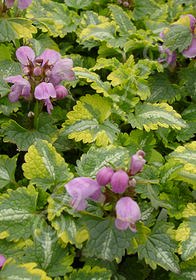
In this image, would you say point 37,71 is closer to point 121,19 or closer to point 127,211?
point 127,211

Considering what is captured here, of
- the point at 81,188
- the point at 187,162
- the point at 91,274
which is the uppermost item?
the point at 81,188

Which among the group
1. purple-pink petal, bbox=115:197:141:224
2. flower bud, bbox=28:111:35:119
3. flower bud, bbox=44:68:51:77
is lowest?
flower bud, bbox=28:111:35:119

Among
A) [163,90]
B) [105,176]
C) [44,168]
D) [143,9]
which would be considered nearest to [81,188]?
[105,176]

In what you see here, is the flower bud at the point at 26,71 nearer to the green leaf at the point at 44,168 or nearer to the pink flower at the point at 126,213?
the green leaf at the point at 44,168

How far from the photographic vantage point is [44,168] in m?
1.24

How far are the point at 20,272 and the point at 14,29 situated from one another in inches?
44.1

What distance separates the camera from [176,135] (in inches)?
66.2

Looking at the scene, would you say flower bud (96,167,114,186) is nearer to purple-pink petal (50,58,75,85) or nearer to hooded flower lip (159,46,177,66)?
purple-pink petal (50,58,75,85)

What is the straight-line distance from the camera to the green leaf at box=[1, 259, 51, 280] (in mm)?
947

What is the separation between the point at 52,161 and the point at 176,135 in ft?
2.57

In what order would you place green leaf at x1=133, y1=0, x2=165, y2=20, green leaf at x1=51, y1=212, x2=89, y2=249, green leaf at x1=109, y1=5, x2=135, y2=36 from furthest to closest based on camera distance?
green leaf at x1=133, y1=0, x2=165, y2=20
green leaf at x1=109, y1=5, x2=135, y2=36
green leaf at x1=51, y1=212, x2=89, y2=249

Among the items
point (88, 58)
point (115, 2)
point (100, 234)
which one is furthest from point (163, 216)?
point (115, 2)

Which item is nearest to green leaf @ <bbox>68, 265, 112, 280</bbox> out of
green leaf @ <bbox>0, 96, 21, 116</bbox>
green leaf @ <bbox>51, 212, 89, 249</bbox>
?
green leaf @ <bbox>51, 212, 89, 249</bbox>

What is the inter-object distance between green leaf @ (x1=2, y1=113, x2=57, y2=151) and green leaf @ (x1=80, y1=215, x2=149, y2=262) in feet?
1.67
